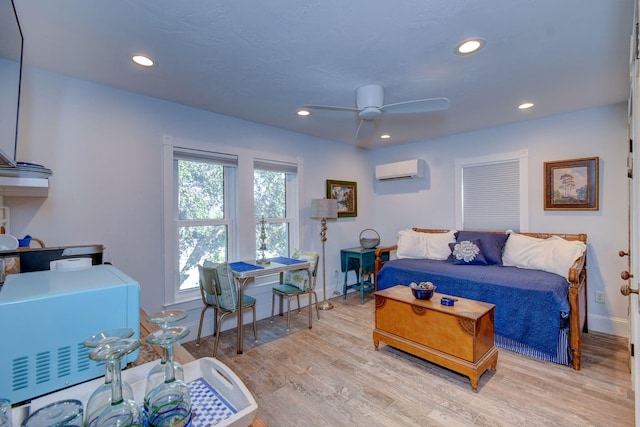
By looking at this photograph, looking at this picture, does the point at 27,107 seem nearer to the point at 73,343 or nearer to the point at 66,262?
the point at 66,262

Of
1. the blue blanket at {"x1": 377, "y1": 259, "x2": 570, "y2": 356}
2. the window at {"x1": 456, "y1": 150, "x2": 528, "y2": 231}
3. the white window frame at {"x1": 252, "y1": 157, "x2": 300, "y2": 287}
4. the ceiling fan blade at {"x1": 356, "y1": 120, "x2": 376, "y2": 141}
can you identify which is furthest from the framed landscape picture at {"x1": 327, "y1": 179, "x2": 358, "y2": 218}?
the blue blanket at {"x1": 377, "y1": 259, "x2": 570, "y2": 356}

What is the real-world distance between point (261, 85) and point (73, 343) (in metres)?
2.23

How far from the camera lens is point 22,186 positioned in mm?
1812

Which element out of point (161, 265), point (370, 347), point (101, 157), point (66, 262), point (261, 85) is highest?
point (261, 85)

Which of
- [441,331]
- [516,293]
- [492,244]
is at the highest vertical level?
[492,244]

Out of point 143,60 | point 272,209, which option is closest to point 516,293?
point 272,209

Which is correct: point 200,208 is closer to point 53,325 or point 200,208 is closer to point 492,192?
point 53,325

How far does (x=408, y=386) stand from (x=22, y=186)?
9.51 feet

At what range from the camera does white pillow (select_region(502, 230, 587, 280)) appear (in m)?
2.88

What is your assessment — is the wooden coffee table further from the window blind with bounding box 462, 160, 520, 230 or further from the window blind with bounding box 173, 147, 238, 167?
the window blind with bounding box 173, 147, 238, 167

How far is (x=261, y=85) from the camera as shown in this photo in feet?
8.36

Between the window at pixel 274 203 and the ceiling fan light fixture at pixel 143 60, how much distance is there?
1592 mm

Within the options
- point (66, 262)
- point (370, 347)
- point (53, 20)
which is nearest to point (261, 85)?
point (53, 20)

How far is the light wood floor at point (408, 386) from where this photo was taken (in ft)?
6.27
